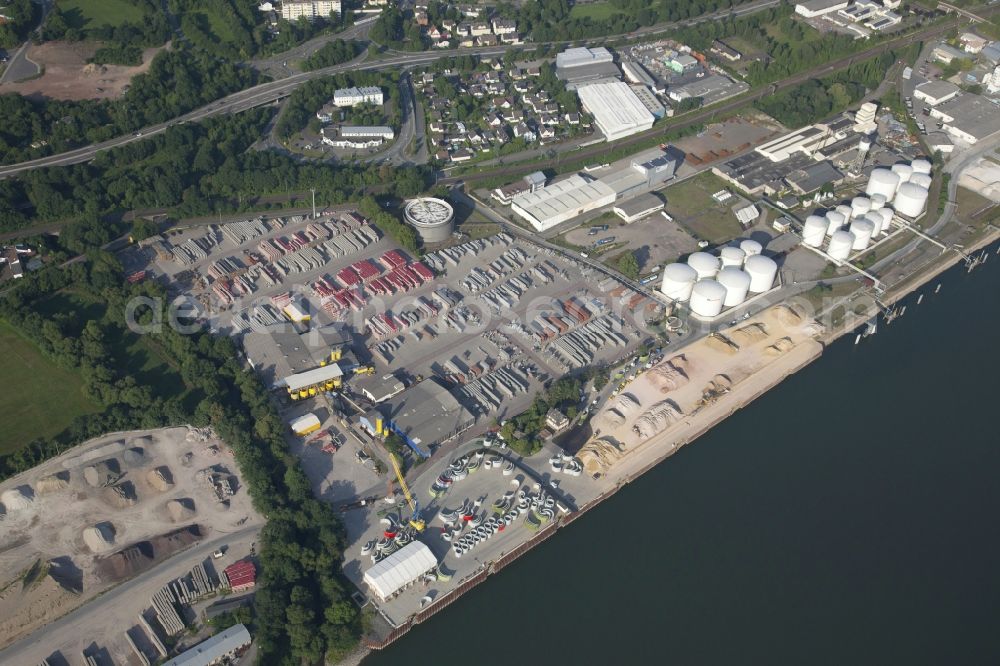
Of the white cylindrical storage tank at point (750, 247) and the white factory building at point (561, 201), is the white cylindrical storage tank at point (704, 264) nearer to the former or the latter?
the white cylindrical storage tank at point (750, 247)

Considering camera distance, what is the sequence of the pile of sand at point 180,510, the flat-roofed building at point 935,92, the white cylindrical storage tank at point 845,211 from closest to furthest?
the pile of sand at point 180,510 < the white cylindrical storage tank at point 845,211 < the flat-roofed building at point 935,92

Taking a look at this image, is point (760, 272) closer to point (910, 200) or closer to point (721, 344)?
point (721, 344)

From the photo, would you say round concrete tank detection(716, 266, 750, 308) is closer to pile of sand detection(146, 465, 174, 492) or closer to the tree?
the tree

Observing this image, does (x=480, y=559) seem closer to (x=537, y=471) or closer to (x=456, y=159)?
(x=537, y=471)

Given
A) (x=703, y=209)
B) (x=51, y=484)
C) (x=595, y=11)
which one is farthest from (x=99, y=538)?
(x=595, y=11)

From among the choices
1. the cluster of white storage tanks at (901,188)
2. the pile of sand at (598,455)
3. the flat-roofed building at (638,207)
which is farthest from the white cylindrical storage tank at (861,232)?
the pile of sand at (598,455)
